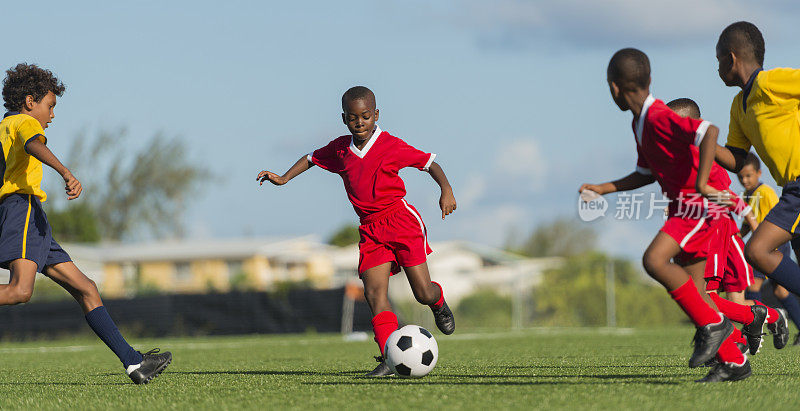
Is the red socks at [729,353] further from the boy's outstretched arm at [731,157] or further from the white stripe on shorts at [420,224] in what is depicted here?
the white stripe on shorts at [420,224]

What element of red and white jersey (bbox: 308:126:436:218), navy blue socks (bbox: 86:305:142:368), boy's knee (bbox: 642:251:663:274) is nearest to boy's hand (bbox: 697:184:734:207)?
boy's knee (bbox: 642:251:663:274)

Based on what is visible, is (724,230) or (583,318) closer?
(724,230)

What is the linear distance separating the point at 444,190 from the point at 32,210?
2857mm

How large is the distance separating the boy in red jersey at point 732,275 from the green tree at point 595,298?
18230mm

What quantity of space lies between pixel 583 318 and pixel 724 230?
2169cm

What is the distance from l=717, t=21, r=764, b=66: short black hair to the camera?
5680 mm

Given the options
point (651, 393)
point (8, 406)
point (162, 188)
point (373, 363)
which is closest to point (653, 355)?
point (373, 363)

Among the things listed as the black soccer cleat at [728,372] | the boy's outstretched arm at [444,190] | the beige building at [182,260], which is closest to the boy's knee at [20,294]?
the boy's outstretched arm at [444,190]

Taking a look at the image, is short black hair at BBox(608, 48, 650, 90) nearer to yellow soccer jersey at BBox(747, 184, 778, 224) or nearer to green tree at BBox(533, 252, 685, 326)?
yellow soccer jersey at BBox(747, 184, 778, 224)

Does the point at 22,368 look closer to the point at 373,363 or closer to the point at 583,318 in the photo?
the point at 373,363

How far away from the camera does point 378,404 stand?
15.8ft

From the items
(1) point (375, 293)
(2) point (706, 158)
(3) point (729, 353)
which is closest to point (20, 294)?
(1) point (375, 293)

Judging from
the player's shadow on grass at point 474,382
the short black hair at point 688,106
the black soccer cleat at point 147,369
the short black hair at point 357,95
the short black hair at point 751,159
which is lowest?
the player's shadow on grass at point 474,382

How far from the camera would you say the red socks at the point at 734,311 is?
639cm
